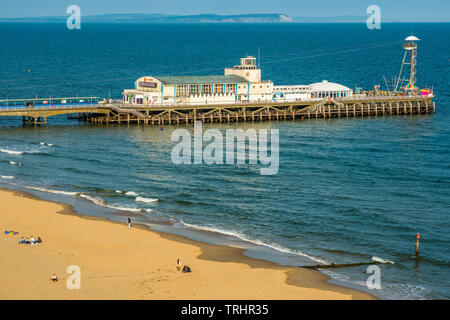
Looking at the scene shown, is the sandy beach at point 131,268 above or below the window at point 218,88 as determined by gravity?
below

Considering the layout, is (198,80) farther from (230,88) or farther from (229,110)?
(229,110)

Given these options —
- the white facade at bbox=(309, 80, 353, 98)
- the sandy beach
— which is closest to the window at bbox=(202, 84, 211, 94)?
the white facade at bbox=(309, 80, 353, 98)

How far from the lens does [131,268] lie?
4891 cm

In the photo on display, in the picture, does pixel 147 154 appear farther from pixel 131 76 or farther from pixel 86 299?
pixel 131 76

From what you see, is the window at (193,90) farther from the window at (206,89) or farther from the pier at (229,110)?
the pier at (229,110)

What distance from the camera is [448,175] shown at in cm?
7575

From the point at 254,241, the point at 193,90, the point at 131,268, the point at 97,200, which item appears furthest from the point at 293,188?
the point at 193,90

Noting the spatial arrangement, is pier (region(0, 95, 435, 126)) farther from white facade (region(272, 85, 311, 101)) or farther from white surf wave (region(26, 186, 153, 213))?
white surf wave (region(26, 186, 153, 213))

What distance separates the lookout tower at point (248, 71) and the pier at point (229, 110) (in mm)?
5155

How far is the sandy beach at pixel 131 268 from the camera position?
4456cm

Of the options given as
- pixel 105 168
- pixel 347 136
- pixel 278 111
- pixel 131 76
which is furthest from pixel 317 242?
pixel 131 76

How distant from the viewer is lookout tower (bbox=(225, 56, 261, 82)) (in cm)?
11688

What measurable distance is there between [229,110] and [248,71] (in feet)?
25.8

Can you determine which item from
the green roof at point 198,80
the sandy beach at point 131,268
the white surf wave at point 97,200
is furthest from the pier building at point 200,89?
the sandy beach at point 131,268
